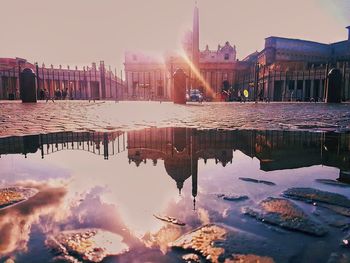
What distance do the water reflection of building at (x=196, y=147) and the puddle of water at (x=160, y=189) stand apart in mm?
12

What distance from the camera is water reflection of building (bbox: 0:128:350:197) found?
2514 mm

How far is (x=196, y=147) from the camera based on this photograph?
10.6 feet

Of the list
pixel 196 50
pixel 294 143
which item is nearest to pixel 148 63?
pixel 196 50

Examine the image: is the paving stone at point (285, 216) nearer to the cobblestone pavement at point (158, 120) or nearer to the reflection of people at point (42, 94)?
the cobblestone pavement at point (158, 120)

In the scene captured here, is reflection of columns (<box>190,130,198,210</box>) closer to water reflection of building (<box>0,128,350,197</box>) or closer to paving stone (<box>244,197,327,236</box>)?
water reflection of building (<box>0,128,350,197</box>)

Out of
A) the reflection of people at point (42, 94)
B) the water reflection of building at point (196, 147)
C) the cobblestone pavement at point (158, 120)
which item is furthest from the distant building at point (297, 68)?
the water reflection of building at point (196, 147)

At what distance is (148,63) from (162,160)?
46918mm

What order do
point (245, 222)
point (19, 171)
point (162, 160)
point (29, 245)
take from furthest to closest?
point (162, 160) < point (19, 171) < point (245, 222) < point (29, 245)

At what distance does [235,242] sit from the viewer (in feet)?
3.76

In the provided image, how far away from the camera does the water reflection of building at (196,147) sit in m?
2.51

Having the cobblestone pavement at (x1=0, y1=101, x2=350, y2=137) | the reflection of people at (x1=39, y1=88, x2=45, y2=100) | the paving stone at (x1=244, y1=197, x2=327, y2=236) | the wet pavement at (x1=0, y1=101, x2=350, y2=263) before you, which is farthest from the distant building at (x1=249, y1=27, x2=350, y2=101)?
the paving stone at (x1=244, y1=197, x2=327, y2=236)

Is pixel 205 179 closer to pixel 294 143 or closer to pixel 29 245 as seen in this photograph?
pixel 29 245

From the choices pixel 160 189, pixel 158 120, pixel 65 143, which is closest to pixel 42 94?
pixel 158 120

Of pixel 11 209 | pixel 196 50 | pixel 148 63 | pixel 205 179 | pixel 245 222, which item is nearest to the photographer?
pixel 245 222
